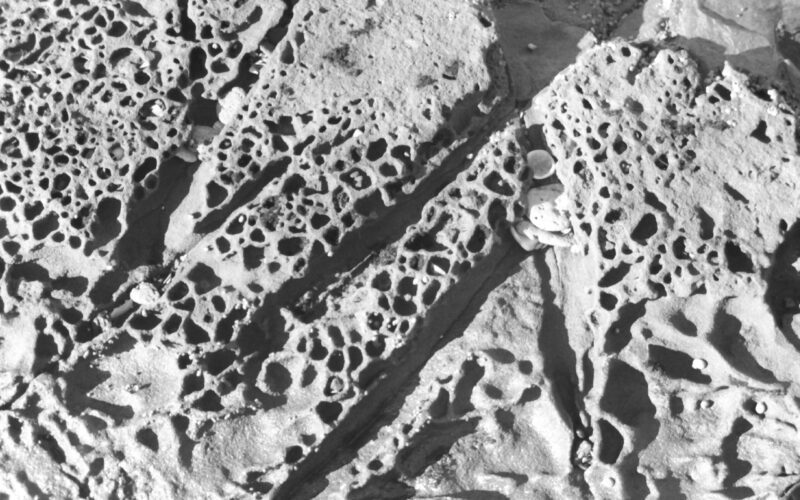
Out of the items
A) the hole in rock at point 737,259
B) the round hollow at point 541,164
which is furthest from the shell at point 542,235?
the hole in rock at point 737,259

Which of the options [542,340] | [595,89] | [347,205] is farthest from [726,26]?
[347,205]

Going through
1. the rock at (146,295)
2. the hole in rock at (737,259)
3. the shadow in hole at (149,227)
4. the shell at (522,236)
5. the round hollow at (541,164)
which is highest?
the round hollow at (541,164)

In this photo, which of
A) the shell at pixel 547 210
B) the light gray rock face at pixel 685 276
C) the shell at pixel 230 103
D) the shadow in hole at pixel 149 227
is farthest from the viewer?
the shell at pixel 230 103

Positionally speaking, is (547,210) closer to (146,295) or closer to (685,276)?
(685,276)

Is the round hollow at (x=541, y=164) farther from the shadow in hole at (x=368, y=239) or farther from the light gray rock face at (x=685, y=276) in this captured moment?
the shadow in hole at (x=368, y=239)

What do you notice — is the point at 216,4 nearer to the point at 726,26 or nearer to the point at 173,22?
the point at 173,22

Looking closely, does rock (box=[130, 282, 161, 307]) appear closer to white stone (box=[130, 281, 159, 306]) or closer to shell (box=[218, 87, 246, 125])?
white stone (box=[130, 281, 159, 306])

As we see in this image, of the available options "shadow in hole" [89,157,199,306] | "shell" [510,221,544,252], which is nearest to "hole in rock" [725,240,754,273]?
"shell" [510,221,544,252]
